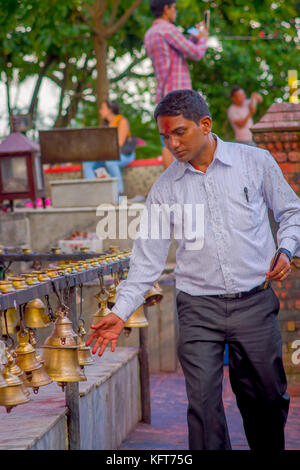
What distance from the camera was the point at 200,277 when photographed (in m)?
3.97

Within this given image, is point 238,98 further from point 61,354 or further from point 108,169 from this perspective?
point 61,354

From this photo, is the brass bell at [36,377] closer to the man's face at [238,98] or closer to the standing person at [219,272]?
the standing person at [219,272]

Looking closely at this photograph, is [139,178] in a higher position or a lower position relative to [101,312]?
higher

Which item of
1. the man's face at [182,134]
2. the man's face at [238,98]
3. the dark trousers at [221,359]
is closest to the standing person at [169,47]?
the man's face at [238,98]

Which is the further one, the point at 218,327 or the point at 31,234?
the point at 31,234

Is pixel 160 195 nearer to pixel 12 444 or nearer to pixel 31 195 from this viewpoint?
pixel 12 444

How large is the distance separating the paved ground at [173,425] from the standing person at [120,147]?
4.86 metres

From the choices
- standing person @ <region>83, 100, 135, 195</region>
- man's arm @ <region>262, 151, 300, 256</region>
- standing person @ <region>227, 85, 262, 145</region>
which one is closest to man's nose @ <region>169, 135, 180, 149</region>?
man's arm @ <region>262, 151, 300, 256</region>

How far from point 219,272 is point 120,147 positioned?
8844 mm

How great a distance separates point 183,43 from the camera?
944cm

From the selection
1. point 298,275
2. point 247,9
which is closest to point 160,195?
point 298,275

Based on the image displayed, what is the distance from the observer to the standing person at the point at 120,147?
39.8 feet

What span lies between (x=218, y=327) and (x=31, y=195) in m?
6.49

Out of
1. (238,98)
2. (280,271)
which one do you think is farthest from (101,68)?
(280,271)
